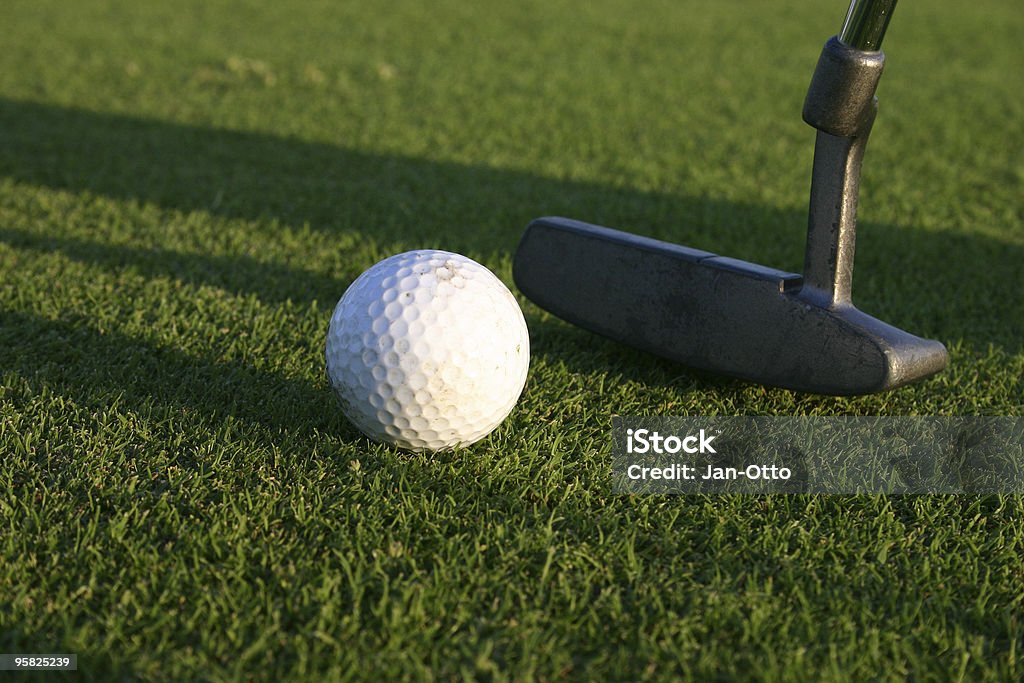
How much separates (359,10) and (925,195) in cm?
636

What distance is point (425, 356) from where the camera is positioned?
7.32 ft

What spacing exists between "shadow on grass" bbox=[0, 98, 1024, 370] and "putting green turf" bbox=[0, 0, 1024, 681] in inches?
0.9

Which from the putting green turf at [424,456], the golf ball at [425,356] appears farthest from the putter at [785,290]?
the golf ball at [425,356]

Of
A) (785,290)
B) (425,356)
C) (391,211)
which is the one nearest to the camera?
(425,356)

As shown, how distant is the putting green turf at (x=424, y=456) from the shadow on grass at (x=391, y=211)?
0.02m

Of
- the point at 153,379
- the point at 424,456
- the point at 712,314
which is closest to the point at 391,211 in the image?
the point at 153,379

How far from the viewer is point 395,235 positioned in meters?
4.10

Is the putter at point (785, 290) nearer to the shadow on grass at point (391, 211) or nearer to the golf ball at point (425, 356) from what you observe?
the golf ball at point (425, 356)

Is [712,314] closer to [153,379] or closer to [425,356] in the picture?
[425,356]

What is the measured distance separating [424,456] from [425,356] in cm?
29

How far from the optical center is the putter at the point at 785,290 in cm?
241

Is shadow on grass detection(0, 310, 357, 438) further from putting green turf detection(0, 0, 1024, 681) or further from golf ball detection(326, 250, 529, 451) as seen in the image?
golf ball detection(326, 250, 529, 451)

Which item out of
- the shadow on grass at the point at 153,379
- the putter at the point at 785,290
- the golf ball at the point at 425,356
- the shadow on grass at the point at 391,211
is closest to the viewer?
the golf ball at the point at 425,356

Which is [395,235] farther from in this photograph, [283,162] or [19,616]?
[19,616]
